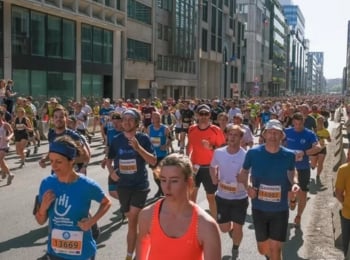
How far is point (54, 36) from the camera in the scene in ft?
105

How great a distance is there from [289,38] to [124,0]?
14757 cm

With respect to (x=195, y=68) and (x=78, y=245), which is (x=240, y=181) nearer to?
(x=78, y=245)

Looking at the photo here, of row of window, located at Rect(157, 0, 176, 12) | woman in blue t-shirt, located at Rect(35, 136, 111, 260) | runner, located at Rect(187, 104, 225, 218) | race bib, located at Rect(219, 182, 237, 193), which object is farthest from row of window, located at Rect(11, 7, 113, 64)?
woman in blue t-shirt, located at Rect(35, 136, 111, 260)

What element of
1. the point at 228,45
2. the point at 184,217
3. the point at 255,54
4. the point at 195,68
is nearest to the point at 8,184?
the point at 184,217

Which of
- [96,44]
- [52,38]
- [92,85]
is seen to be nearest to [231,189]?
[52,38]

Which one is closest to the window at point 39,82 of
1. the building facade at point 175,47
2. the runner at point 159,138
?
the building facade at point 175,47

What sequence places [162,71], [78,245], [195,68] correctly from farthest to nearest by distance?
1. [195,68]
2. [162,71]
3. [78,245]

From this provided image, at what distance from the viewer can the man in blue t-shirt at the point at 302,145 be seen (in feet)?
27.4

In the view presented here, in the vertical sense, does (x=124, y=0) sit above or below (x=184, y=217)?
above

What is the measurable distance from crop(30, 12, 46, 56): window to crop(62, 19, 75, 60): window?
2.29m

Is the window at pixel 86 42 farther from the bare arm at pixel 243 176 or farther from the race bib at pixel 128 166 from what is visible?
the bare arm at pixel 243 176

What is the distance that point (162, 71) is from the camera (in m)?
51.3

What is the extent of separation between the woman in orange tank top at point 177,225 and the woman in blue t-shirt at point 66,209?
44.3 inches

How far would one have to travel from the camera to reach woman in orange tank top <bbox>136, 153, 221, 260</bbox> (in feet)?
9.97
